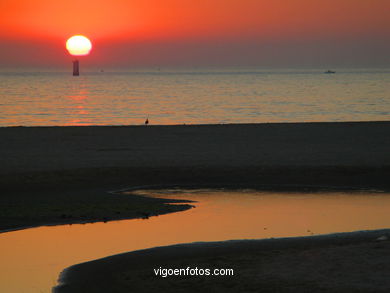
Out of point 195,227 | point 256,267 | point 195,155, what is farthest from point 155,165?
point 256,267

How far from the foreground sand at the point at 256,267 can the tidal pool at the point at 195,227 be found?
0.83 m

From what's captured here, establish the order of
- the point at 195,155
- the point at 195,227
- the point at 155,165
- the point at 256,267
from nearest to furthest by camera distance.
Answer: the point at 256,267, the point at 195,227, the point at 155,165, the point at 195,155

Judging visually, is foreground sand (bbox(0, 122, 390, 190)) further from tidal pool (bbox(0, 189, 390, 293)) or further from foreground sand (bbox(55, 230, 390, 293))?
foreground sand (bbox(55, 230, 390, 293))

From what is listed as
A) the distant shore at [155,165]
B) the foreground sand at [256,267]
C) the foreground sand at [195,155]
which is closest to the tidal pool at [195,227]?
the foreground sand at [256,267]

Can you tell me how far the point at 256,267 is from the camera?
45.4ft

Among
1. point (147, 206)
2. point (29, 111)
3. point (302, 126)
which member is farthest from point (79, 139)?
point (29, 111)

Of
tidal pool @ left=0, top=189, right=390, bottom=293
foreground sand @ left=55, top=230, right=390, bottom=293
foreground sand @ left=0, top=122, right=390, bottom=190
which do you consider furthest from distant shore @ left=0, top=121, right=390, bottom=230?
foreground sand @ left=55, top=230, right=390, bottom=293

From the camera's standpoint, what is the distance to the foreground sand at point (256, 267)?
494 inches

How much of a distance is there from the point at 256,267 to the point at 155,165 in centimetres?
1632

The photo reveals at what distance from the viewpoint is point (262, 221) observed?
1953cm

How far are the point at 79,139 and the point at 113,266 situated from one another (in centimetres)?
2696

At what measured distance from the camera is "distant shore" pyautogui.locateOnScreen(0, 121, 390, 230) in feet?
71.4

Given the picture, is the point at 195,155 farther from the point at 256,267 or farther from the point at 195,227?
the point at 256,267

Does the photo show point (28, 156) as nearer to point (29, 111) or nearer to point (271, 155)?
point (271, 155)
